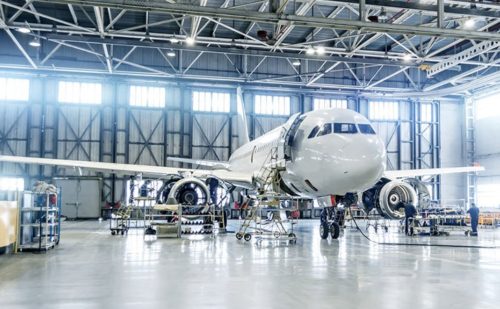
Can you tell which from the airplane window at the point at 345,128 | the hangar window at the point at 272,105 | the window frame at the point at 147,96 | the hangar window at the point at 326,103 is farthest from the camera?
the hangar window at the point at 326,103

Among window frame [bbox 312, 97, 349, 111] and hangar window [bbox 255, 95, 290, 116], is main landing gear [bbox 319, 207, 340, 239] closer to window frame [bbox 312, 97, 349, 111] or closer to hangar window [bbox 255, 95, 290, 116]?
hangar window [bbox 255, 95, 290, 116]

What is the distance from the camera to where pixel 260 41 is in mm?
22859

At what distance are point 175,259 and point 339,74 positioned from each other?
1107 inches

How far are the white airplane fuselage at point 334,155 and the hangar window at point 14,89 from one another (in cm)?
2470

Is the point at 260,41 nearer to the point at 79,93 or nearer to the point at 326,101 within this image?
the point at 326,101

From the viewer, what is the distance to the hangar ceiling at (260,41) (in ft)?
52.5

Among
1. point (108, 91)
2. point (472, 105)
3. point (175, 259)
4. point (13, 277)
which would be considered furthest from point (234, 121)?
point (13, 277)

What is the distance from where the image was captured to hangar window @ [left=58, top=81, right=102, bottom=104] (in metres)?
32.1

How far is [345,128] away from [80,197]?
24.0m

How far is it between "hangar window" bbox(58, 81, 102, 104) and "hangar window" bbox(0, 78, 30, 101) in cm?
224

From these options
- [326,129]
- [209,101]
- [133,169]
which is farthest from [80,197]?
[326,129]

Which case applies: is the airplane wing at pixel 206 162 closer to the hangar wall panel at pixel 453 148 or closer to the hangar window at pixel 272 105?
the hangar window at pixel 272 105

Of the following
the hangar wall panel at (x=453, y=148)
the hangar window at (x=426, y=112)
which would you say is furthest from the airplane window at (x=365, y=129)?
the hangar window at (x=426, y=112)

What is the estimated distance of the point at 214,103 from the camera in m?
34.2
